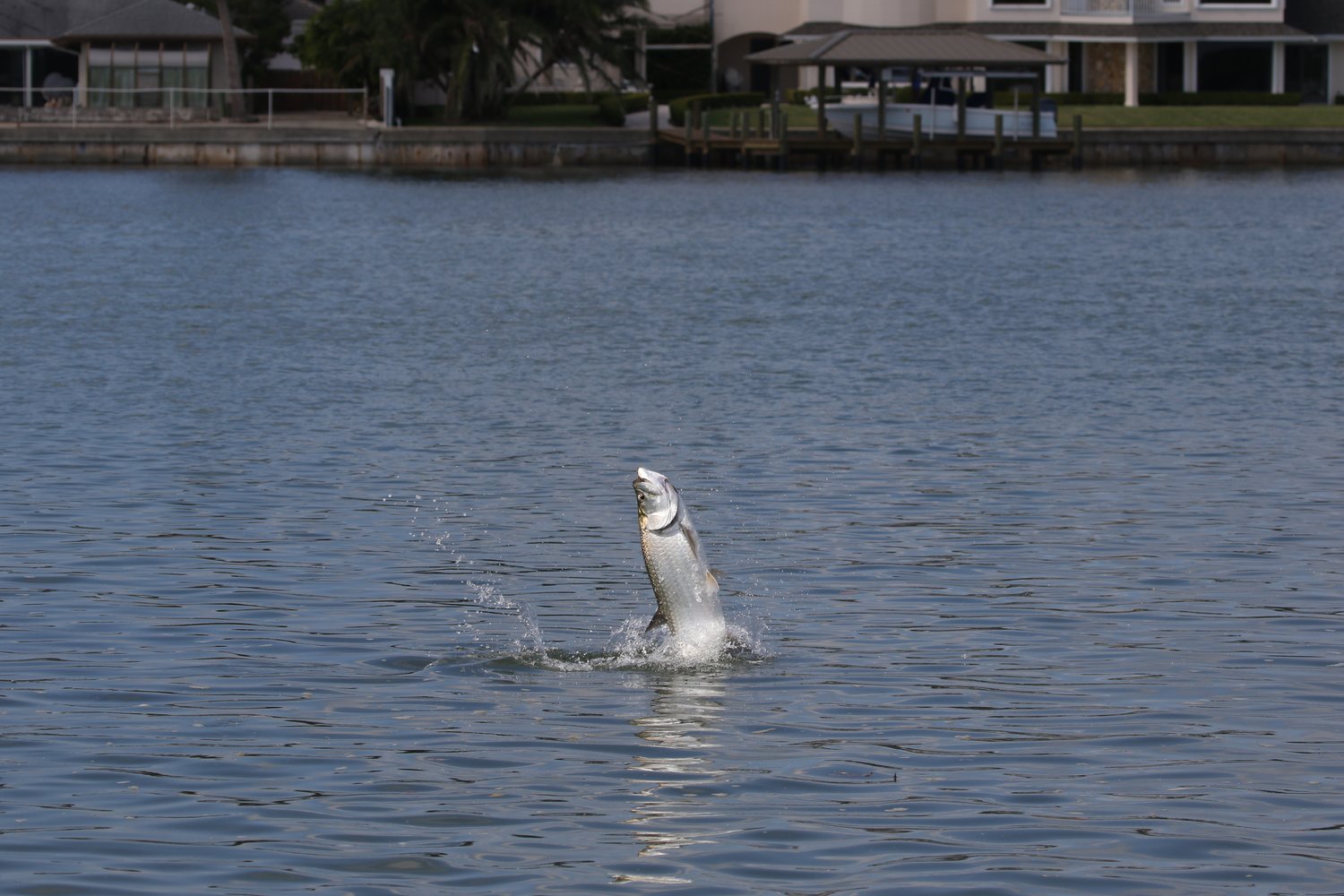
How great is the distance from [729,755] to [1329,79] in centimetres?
8880

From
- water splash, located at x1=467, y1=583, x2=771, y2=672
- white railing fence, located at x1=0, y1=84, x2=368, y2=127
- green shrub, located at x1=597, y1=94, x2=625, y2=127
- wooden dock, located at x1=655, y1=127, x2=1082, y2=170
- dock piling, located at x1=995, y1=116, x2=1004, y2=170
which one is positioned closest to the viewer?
water splash, located at x1=467, y1=583, x2=771, y2=672

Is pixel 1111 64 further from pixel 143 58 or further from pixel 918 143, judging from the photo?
pixel 143 58

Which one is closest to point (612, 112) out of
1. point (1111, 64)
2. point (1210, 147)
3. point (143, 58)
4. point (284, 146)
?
point (284, 146)

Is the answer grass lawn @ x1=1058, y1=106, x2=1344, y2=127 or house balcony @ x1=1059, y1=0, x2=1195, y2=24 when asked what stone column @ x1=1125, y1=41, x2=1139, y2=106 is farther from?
grass lawn @ x1=1058, y1=106, x2=1344, y2=127

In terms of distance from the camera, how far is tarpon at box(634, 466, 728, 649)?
34.7ft

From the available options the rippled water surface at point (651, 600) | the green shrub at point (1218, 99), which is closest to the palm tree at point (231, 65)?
the green shrub at point (1218, 99)

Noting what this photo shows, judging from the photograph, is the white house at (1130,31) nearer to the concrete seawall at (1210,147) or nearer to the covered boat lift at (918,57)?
the concrete seawall at (1210,147)

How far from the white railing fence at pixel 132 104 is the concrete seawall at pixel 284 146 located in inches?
57.2

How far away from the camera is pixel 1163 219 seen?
55719 millimetres

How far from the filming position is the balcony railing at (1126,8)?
293ft

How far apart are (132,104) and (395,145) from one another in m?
12.8

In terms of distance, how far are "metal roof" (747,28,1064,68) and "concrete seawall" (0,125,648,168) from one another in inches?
371

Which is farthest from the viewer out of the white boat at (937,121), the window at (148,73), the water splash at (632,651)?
the window at (148,73)

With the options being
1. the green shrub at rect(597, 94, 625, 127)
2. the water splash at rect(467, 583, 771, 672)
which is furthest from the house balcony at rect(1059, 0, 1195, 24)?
the water splash at rect(467, 583, 771, 672)
